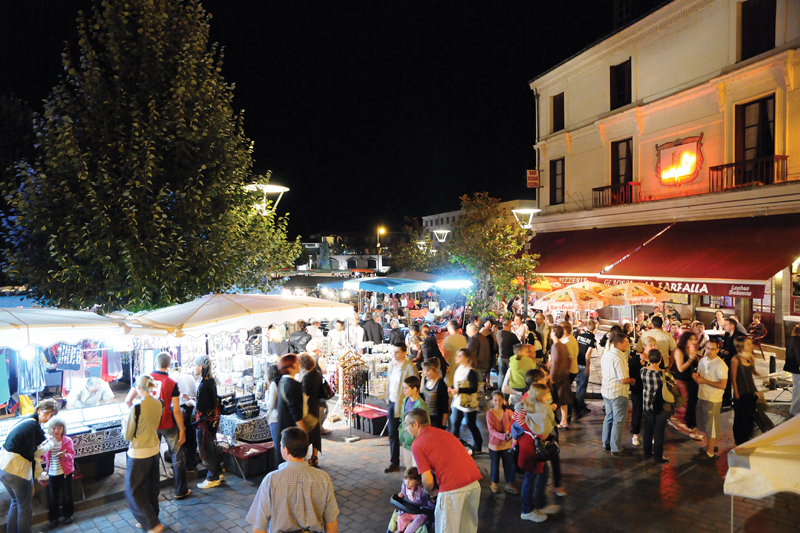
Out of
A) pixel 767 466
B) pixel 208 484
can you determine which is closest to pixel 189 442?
pixel 208 484

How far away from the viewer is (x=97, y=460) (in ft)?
21.8

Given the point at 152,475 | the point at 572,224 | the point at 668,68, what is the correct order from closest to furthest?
1. the point at 152,475
2. the point at 668,68
3. the point at 572,224

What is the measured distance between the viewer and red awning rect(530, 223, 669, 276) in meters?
15.9

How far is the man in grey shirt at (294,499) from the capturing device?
3.24 meters

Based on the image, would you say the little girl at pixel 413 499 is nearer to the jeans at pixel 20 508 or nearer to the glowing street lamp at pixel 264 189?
the jeans at pixel 20 508

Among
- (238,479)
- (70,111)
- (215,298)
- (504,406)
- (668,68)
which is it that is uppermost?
(668,68)

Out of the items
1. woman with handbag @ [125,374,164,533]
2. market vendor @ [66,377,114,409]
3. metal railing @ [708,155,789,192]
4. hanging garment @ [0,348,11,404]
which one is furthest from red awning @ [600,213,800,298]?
hanging garment @ [0,348,11,404]

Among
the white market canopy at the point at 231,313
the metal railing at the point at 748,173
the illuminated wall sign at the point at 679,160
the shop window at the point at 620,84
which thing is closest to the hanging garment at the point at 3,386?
the white market canopy at the point at 231,313

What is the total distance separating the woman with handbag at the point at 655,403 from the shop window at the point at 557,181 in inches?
555

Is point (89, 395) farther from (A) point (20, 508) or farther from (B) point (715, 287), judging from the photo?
(B) point (715, 287)

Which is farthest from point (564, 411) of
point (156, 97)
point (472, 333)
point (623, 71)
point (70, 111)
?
point (623, 71)

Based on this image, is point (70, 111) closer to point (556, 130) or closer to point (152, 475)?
point (152, 475)

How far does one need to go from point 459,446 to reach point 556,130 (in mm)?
19231

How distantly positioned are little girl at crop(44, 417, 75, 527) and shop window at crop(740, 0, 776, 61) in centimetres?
1720
